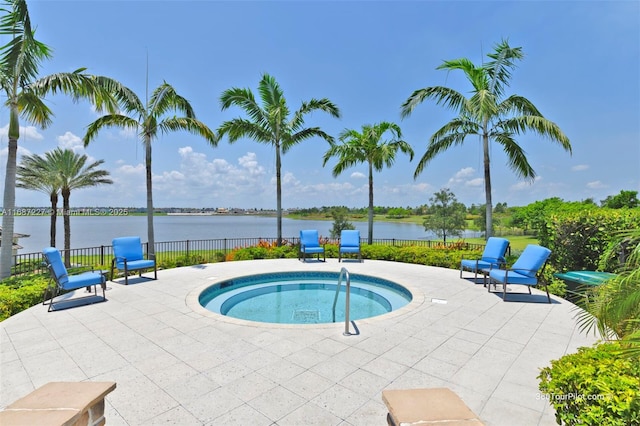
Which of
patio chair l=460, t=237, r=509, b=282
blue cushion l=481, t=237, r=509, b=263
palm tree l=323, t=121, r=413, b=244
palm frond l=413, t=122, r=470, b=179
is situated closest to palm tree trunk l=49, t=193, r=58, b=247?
palm tree l=323, t=121, r=413, b=244

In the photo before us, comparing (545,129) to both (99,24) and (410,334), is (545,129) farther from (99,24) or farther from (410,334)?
(99,24)

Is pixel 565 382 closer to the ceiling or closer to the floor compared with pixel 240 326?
closer to the ceiling

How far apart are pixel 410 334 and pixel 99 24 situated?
9.98 metres

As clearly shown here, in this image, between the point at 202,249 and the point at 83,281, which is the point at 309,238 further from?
the point at 83,281

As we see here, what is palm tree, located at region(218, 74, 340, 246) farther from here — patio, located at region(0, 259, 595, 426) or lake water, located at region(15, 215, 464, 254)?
patio, located at region(0, 259, 595, 426)

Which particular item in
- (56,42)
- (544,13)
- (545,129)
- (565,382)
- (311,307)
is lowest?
(311,307)

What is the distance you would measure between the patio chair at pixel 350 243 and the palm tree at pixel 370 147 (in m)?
2.24

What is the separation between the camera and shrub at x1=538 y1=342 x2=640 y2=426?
1779 mm

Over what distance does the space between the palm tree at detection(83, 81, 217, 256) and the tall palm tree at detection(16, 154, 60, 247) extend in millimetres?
8522

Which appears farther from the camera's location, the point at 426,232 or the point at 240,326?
the point at 426,232

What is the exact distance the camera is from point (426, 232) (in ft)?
82.2

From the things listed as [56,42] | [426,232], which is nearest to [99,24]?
[56,42]

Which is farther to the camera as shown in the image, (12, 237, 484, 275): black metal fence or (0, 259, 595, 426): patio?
(12, 237, 484, 275): black metal fence

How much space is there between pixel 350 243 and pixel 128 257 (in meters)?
6.86
